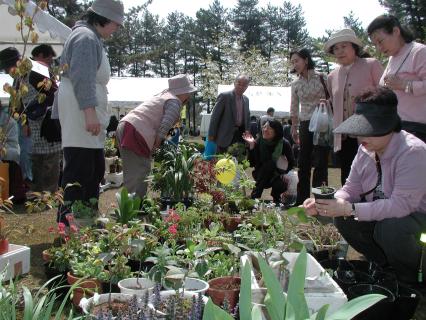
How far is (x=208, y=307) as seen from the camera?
1.17 meters

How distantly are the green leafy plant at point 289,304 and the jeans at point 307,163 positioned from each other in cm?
388

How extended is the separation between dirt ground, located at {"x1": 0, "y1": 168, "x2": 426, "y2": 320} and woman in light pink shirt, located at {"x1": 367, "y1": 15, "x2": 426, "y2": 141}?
1.05m

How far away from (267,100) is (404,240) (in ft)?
45.5

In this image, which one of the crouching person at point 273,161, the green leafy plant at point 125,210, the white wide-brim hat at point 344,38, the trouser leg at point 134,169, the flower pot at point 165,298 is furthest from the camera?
the crouching person at point 273,161

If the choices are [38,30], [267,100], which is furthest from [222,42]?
[38,30]

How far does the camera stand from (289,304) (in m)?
1.24

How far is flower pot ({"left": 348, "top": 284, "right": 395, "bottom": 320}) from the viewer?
6.93ft

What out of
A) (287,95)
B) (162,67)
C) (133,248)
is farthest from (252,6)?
(133,248)

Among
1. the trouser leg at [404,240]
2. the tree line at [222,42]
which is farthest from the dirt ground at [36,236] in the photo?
the tree line at [222,42]

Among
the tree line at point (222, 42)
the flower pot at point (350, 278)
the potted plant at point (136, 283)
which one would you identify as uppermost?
the tree line at point (222, 42)

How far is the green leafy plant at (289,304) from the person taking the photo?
1.21m

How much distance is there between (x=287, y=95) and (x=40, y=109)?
12860mm

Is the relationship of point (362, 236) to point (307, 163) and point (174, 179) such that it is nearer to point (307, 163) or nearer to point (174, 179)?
point (174, 179)

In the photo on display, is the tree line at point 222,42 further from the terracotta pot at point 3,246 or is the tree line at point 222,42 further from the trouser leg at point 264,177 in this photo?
the terracotta pot at point 3,246
